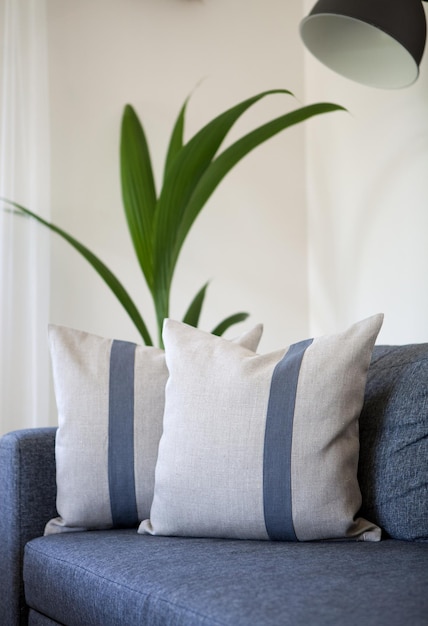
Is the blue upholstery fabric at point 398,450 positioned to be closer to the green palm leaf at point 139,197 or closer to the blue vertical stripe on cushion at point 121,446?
the blue vertical stripe on cushion at point 121,446

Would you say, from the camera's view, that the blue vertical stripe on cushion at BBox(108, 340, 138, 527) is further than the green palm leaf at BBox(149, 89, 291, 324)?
No

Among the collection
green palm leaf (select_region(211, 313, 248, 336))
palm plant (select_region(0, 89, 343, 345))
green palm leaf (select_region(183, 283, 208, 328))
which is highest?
palm plant (select_region(0, 89, 343, 345))

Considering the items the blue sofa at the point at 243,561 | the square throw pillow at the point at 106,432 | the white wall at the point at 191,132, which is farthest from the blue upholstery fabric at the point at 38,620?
the white wall at the point at 191,132

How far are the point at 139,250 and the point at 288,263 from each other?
0.93 metres

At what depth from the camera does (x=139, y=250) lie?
2.53m

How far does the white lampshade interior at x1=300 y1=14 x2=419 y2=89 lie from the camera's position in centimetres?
205

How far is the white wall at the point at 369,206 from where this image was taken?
2646mm

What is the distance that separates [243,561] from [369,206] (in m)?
1.85

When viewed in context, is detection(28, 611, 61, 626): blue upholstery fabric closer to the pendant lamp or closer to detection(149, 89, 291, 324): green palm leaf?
detection(149, 89, 291, 324): green palm leaf

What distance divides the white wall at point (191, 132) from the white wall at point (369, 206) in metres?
0.11

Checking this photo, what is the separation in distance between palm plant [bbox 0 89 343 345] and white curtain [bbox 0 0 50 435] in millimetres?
119

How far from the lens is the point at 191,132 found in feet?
10.3

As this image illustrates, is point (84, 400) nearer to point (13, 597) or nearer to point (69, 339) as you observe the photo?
point (69, 339)

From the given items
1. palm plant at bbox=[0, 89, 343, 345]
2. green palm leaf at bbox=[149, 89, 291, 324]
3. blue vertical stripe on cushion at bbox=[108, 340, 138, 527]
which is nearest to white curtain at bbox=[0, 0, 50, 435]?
palm plant at bbox=[0, 89, 343, 345]
